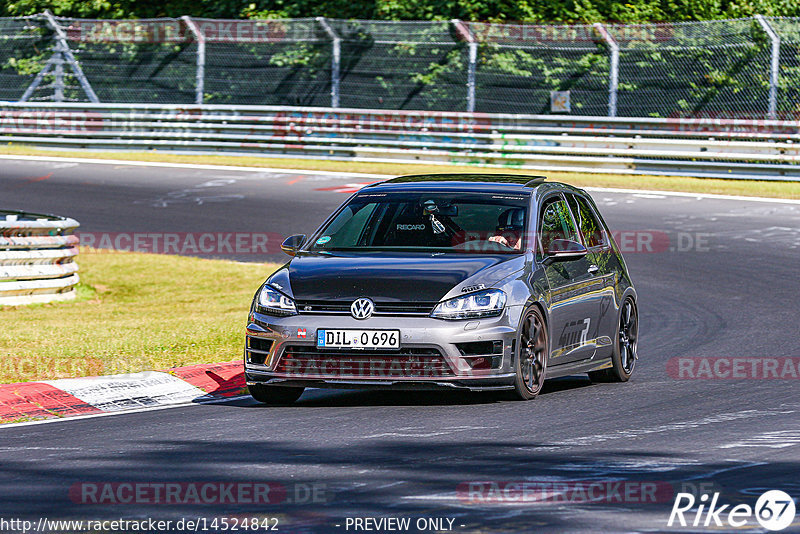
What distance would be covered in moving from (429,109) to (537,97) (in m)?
2.62

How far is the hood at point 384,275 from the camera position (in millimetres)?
8938

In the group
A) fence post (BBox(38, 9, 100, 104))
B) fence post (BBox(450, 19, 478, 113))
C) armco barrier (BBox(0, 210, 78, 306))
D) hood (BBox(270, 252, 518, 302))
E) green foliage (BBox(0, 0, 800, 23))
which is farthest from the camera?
green foliage (BBox(0, 0, 800, 23))

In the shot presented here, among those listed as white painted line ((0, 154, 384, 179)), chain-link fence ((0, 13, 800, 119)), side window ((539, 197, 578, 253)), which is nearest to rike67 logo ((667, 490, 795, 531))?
side window ((539, 197, 578, 253))

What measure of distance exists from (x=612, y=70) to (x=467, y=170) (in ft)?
11.7

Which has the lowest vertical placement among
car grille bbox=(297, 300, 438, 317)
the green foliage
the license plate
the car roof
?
the green foliage

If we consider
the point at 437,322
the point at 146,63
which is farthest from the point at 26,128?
the point at 437,322

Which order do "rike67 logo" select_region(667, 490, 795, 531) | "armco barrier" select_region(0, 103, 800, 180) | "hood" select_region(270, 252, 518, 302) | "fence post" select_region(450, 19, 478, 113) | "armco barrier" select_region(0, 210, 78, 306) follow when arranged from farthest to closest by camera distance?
"fence post" select_region(450, 19, 478, 113), "armco barrier" select_region(0, 103, 800, 180), "armco barrier" select_region(0, 210, 78, 306), "hood" select_region(270, 252, 518, 302), "rike67 logo" select_region(667, 490, 795, 531)

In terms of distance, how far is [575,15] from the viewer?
34.3m

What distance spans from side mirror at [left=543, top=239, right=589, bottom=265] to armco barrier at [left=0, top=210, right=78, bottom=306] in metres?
7.90

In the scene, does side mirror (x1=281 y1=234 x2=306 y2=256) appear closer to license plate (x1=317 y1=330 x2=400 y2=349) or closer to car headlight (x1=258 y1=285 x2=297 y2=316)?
car headlight (x1=258 y1=285 x2=297 y2=316)

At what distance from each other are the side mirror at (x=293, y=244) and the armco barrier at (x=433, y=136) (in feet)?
56.9

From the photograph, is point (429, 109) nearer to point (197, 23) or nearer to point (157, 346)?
point (197, 23)

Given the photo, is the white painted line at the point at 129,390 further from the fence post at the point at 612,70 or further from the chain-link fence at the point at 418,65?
the fence post at the point at 612,70

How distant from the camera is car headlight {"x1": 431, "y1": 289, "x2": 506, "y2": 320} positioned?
8.88m
